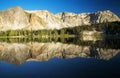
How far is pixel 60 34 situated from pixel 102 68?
163 m

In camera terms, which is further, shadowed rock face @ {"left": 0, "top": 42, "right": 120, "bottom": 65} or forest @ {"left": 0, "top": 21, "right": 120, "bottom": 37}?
forest @ {"left": 0, "top": 21, "right": 120, "bottom": 37}

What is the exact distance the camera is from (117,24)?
17612cm

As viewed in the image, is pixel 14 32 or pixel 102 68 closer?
pixel 102 68

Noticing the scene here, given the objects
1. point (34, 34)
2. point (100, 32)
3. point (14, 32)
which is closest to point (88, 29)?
point (100, 32)

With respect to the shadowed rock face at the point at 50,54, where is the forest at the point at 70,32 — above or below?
above

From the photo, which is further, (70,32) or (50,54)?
(70,32)

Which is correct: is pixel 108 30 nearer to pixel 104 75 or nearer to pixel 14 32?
pixel 14 32

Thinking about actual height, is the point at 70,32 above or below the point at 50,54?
above

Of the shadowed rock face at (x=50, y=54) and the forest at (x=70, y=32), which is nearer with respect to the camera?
the shadowed rock face at (x=50, y=54)

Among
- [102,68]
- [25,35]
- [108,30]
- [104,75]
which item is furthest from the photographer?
[25,35]

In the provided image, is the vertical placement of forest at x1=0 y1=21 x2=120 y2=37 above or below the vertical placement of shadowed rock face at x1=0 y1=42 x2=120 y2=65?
above

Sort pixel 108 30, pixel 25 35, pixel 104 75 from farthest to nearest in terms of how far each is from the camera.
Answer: pixel 25 35 → pixel 108 30 → pixel 104 75

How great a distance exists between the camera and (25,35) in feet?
612

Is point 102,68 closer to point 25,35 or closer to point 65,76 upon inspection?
point 65,76
